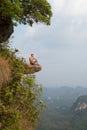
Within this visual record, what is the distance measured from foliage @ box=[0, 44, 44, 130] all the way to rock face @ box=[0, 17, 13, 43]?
671mm

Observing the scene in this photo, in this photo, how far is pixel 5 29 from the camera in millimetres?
23078

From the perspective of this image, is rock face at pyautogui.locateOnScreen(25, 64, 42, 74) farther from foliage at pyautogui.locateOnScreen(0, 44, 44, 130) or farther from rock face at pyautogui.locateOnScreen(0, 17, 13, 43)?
rock face at pyautogui.locateOnScreen(0, 17, 13, 43)

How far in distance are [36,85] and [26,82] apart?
0.97 meters

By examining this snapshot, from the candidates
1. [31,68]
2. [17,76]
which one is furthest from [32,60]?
[17,76]

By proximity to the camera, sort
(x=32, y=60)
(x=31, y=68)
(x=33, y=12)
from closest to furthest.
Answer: (x=33, y=12), (x=31, y=68), (x=32, y=60)

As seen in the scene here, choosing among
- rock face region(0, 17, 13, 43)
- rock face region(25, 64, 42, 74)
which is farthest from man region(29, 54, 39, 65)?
rock face region(0, 17, 13, 43)

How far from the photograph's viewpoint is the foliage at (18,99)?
21.8 metres

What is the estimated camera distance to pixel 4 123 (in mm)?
21719

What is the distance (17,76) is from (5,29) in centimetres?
323

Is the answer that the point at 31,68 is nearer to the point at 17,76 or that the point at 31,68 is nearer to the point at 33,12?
the point at 17,76

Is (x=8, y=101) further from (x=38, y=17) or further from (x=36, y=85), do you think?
(x=38, y=17)

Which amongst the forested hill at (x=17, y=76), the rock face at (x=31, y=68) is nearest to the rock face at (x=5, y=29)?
the forested hill at (x=17, y=76)

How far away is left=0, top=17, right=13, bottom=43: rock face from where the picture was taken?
74.4 ft

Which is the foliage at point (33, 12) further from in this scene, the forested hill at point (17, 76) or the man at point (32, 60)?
the man at point (32, 60)
